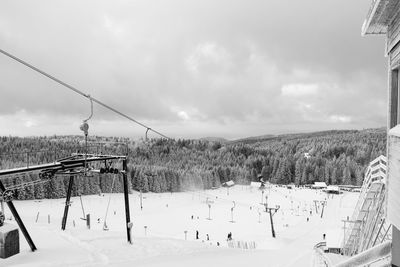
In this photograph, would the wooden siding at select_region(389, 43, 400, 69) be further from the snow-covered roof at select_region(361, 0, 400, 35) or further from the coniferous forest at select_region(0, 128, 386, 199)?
the coniferous forest at select_region(0, 128, 386, 199)

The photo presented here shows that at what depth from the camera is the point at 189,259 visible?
13055 millimetres

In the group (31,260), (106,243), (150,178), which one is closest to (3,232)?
(31,260)

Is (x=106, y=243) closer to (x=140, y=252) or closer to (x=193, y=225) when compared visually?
(x=140, y=252)

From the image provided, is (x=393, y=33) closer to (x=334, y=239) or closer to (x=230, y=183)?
(x=334, y=239)

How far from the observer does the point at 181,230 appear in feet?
167

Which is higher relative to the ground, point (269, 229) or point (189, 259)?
point (189, 259)

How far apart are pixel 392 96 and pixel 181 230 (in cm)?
4659

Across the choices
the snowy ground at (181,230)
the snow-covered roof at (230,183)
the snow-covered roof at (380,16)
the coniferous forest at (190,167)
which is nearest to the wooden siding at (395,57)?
the snow-covered roof at (380,16)

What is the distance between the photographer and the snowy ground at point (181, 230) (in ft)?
42.4

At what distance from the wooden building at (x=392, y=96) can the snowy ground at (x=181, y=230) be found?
7385mm

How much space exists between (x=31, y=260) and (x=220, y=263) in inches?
254

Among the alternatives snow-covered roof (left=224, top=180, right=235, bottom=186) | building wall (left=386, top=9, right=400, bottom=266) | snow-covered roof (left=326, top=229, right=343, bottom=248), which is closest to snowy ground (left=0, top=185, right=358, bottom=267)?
snow-covered roof (left=326, top=229, right=343, bottom=248)

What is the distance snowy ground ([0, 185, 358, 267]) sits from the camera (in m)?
12.9

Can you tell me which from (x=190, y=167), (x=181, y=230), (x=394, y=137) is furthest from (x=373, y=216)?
(x=190, y=167)
